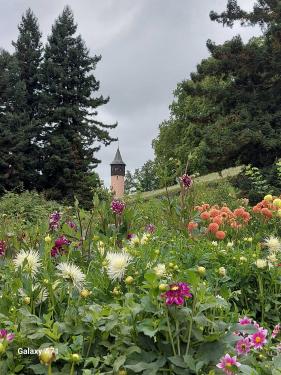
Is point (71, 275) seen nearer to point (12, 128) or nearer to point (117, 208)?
point (117, 208)

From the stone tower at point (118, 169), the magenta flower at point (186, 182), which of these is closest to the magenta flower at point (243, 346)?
the magenta flower at point (186, 182)

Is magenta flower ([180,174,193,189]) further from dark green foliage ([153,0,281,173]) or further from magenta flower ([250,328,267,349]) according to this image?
dark green foliage ([153,0,281,173])

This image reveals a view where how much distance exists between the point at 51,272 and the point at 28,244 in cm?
106

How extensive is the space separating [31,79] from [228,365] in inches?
1084

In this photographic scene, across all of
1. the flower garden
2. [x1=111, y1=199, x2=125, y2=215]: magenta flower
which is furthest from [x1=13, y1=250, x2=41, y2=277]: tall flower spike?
[x1=111, y1=199, x2=125, y2=215]: magenta flower

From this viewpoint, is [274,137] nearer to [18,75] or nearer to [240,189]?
[240,189]

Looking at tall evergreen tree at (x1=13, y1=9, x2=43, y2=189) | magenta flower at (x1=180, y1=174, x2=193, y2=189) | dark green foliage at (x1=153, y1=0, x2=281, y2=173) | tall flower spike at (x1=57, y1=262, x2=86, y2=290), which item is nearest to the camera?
tall flower spike at (x1=57, y1=262, x2=86, y2=290)

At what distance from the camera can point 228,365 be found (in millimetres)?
1429

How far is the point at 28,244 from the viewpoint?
3129mm

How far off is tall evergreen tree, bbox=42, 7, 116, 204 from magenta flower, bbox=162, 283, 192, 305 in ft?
75.4

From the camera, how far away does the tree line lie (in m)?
24.9

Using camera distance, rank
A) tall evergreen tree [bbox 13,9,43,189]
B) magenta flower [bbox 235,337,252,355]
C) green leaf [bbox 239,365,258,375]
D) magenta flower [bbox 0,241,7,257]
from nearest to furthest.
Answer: green leaf [bbox 239,365,258,375] < magenta flower [bbox 235,337,252,355] < magenta flower [bbox 0,241,7,257] < tall evergreen tree [bbox 13,9,43,189]

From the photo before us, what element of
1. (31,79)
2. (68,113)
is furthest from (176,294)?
(31,79)

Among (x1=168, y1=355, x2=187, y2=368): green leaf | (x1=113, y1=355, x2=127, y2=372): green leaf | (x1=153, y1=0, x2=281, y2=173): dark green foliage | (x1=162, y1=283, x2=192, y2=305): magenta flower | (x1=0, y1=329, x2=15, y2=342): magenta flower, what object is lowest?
(x1=168, y1=355, x2=187, y2=368): green leaf
